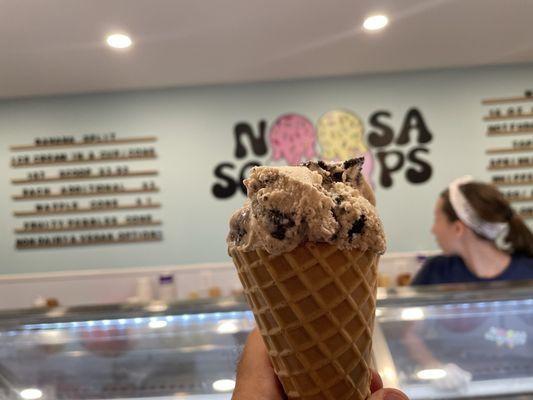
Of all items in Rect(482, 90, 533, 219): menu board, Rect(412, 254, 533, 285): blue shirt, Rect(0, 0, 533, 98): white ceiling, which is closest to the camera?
Rect(412, 254, 533, 285): blue shirt

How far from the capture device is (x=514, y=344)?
1168mm

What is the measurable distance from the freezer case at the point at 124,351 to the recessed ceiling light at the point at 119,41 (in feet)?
7.22

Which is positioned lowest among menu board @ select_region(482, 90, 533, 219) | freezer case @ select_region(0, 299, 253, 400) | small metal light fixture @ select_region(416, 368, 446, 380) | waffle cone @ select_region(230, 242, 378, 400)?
small metal light fixture @ select_region(416, 368, 446, 380)

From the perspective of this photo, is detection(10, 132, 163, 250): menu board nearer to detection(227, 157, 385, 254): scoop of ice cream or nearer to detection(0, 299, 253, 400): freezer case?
detection(0, 299, 253, 400): freezer case

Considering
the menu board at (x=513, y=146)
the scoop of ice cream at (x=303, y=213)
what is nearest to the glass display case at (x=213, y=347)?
the scoop of ice cream at (x=303, y=213)

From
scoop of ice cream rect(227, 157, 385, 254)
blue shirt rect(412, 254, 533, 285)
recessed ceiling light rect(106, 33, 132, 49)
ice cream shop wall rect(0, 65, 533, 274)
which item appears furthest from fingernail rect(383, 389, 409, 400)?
ice cream shop wall rect(0, 65, 533, 274)

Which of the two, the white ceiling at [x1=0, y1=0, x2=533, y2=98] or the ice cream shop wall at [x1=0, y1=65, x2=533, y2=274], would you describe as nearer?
the white ceiling at [x1=0, y1=0, x2=533, y2=98]

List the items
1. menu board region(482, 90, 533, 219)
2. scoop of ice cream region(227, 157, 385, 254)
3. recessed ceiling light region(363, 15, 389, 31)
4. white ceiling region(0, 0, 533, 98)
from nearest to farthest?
scoop of ice cream region(227, 157, 385, 254) < white ceiling region(0, 0, 533, 98) < recessed ceiling light region(363, 15, 389, 31) < menu board region(482, 90, 533, 219)

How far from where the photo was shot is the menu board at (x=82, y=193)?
418cm

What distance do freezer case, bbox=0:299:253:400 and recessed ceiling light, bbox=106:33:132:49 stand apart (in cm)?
220

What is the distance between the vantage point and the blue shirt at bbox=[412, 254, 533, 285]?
2473mm

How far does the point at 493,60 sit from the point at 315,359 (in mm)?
4080

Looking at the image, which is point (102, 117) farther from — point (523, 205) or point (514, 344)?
point (523, 205)

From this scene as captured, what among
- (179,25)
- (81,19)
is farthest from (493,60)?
(81,19)
